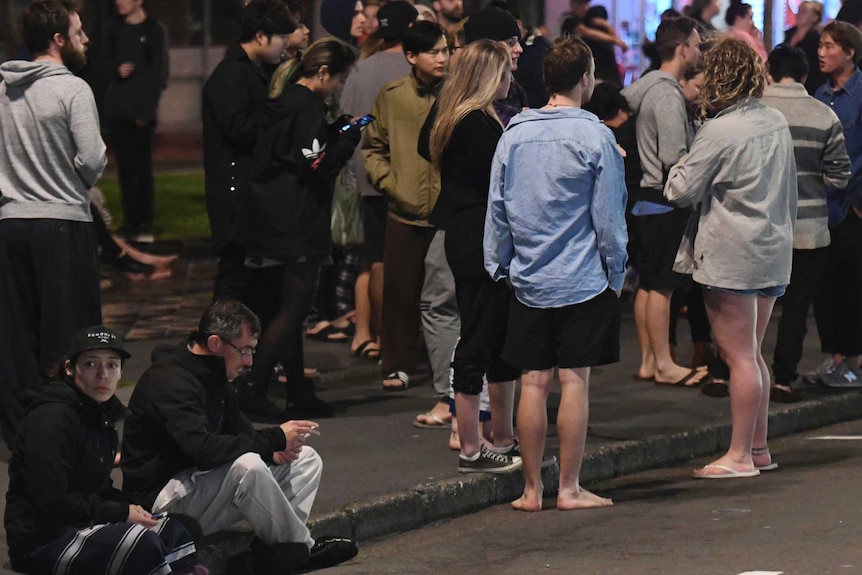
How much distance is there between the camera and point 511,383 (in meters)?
8.08

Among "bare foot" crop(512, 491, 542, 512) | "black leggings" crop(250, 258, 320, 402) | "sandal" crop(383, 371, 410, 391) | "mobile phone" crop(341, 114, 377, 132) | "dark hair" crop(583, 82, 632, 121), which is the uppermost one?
"mobile phone" crop(341, 114, 377, 132)

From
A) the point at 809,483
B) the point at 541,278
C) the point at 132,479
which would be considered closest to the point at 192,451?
the point at 132,479

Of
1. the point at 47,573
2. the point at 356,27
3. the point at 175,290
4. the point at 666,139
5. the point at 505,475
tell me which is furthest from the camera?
the point at 175,290

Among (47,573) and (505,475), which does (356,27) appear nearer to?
(505,475)

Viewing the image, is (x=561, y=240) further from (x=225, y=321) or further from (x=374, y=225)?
(x=374, y=225)

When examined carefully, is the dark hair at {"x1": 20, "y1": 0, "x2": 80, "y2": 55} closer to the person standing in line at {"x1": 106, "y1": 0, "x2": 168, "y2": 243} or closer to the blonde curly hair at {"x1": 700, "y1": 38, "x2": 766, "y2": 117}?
the blonde curly hair at {"x1": 700, "y1": 38, "x2": 766, "y2": 117}

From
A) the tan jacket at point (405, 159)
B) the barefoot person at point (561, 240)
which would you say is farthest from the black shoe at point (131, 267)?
the barefoot person at point (561, 240)

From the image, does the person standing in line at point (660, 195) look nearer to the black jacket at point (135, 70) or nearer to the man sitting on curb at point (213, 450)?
the man sitting on curb at point (213, 450)

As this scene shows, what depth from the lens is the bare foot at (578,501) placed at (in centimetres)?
762

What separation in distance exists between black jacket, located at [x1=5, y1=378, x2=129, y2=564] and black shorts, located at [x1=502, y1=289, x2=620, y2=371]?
1917mm

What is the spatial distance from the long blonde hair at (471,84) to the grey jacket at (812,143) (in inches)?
85.8

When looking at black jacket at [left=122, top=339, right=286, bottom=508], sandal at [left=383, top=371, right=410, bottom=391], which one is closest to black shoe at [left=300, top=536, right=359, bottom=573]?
black jacket at [left=122, top=339, right=286, bottom=508]

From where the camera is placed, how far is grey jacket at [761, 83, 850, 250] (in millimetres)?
9367

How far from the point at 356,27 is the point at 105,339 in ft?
20.6
